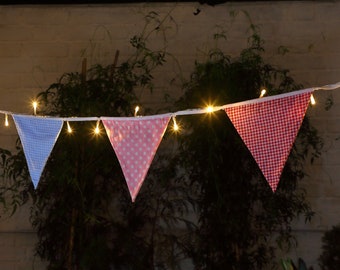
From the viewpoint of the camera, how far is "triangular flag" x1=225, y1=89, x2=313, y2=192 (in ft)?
6.72

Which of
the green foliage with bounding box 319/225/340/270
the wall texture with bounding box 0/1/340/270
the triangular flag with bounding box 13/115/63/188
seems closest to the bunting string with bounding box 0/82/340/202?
the triangular flag with bounding box 13/115/63/188

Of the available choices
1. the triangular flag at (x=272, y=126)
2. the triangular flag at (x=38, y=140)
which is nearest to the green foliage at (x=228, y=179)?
the triangular flag at (x=272, y=126)

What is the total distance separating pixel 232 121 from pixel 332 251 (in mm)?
858

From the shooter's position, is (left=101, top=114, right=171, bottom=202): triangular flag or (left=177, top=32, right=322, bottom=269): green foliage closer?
(left=101, top=114, right=171, bottom=202): triangular flag

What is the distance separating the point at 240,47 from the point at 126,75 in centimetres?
85

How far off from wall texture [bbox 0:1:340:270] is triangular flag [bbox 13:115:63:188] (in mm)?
962

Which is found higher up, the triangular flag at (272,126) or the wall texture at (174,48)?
the wall texture at (174,48)

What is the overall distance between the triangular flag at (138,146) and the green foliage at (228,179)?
0.42 metres

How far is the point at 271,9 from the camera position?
3191mm

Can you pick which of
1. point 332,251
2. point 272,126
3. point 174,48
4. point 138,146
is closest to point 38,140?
point 138,146

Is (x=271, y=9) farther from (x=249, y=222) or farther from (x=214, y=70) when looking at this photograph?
(x=249, y=222)

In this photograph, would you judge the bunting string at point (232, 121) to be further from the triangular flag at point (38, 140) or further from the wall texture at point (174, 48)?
the wall texture at point (174, 48)

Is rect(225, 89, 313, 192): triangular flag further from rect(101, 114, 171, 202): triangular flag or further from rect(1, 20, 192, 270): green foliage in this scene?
rect(1, 20, 192, 270): green foliage

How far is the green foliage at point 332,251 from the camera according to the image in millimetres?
2346
